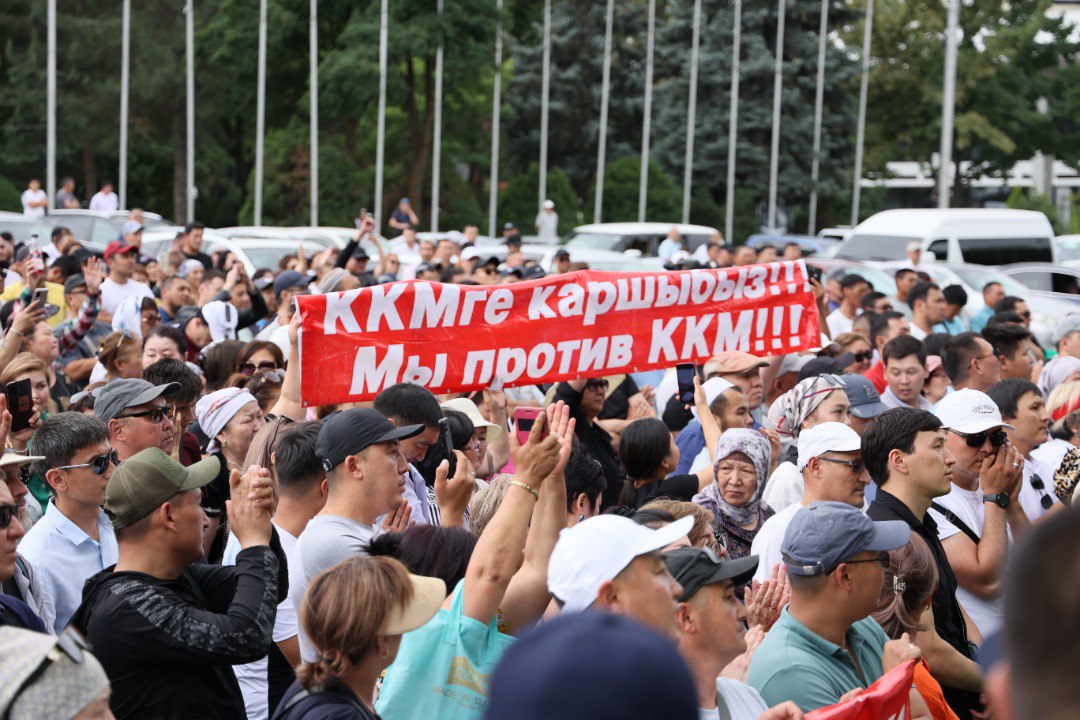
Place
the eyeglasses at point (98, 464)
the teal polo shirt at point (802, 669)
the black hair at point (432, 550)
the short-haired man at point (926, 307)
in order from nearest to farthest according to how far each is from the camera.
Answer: the teal polo shirt at point (802, 669) → the black hair at point (432, 550) → the eyeglasses at point (98, 464) → the short-haired man at point (926, 307)

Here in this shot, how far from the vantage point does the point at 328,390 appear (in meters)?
6.68

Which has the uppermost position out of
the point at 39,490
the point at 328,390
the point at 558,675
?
the point at 558,675

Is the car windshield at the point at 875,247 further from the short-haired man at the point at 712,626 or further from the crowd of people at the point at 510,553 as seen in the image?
the short-haired man at the point at 712,626

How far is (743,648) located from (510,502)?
0.78 m

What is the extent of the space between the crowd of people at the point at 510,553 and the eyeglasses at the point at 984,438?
2 centimetres

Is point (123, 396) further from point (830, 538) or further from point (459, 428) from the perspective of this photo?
point (830, 538)

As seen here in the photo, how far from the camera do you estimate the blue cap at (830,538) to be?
435 cm

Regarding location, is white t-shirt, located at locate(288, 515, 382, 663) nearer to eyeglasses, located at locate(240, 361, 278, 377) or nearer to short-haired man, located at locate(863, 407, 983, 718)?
short-haired man, located at locate(863, 407, 983, 718)

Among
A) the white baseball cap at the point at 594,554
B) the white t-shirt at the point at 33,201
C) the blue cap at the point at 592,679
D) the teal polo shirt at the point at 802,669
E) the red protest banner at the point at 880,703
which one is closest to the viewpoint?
the blue cap at the point at 592,679

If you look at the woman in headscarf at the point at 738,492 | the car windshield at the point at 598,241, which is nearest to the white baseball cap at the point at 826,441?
the woman in headscarf at the point at 738,492

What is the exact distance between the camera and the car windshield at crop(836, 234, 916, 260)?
25281 millimetres

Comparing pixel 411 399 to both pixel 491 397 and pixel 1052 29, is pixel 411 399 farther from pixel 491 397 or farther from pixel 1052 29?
pixel 1052 29

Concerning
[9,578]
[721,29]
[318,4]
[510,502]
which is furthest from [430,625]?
[721,29]

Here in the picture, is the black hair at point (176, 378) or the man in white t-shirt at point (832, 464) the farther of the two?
the black hair at point (176, 378)
